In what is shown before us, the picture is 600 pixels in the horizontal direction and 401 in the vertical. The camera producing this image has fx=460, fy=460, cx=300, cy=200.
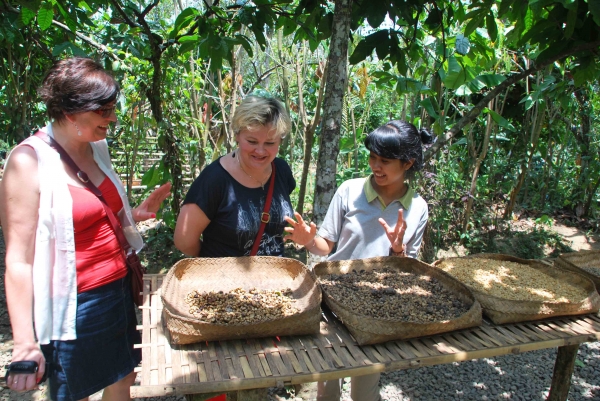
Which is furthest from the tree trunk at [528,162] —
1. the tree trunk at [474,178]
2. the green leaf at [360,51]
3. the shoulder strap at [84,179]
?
the shoulder strap at [84,179]

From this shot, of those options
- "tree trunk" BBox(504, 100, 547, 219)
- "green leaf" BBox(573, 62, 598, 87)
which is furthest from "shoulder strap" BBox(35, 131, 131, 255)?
"tree trunk" BBox(504, 100, 547, 219)

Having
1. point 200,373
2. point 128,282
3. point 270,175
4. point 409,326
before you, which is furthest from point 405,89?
point 200,373

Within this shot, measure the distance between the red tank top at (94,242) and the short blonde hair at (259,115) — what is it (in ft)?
1.87

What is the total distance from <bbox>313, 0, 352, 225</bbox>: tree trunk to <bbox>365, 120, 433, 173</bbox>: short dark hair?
7.0 inches

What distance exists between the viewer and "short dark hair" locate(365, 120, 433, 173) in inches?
80.4

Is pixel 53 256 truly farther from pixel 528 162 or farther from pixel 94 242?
pixel 528 162

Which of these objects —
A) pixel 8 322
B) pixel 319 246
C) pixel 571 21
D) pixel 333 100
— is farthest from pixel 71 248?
pixel 8 322

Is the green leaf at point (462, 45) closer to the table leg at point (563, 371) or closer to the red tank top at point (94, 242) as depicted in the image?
the table leg at point (563, 371)

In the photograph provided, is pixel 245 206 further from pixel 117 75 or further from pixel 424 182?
pixel 424 182

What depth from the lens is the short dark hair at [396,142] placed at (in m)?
2.04

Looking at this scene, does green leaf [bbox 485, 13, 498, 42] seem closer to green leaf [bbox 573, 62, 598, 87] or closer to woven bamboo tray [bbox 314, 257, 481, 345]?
green leaf [bbox 573, 62, 598, 87]

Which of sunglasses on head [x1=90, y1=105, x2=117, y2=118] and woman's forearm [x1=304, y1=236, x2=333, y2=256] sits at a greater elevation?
sunglasses on head [x1=90, y1=105, x2=117, y2=118]

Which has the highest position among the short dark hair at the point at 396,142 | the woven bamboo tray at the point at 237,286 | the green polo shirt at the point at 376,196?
the short dark hair at the point at 396,142

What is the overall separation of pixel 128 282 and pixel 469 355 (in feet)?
4.26
